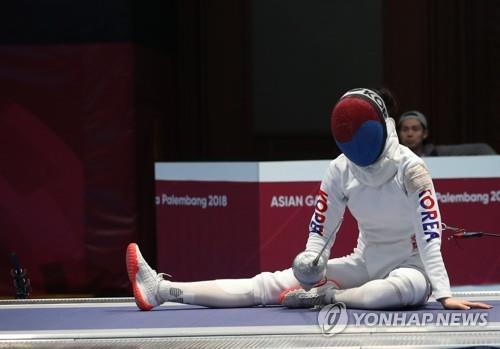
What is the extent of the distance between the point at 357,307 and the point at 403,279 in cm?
22

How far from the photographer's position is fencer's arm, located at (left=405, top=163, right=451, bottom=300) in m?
3.86

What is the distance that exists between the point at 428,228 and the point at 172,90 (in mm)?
4852

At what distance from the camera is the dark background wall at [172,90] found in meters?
7.37

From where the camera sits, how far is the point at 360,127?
3977 mm

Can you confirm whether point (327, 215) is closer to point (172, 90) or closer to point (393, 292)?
point (393, 292)

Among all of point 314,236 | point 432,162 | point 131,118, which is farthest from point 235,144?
point 314,236

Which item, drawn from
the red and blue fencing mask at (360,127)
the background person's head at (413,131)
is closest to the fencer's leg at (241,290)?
the red and blue fencing mask at (360,127)

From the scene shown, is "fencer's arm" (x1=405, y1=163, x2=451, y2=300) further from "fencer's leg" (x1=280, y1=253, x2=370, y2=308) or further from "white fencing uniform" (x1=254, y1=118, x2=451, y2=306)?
"fencer's leg" (x1=280, y1=253, x2=370, y2=308)

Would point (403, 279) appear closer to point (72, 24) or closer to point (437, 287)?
point (437, 287)

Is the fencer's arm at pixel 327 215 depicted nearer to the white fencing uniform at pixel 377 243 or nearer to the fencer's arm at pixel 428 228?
the white fencing uniform at pixel 377 243

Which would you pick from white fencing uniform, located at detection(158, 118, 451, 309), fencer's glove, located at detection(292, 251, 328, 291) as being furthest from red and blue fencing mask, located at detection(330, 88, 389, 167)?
fencer's glove, located at detection(292, 251, 328, 291)

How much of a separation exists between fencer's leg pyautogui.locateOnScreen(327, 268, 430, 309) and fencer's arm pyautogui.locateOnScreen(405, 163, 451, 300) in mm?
100

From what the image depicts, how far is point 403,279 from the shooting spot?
3957mm

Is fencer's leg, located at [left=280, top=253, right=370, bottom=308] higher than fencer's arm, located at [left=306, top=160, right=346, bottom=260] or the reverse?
the reverse
